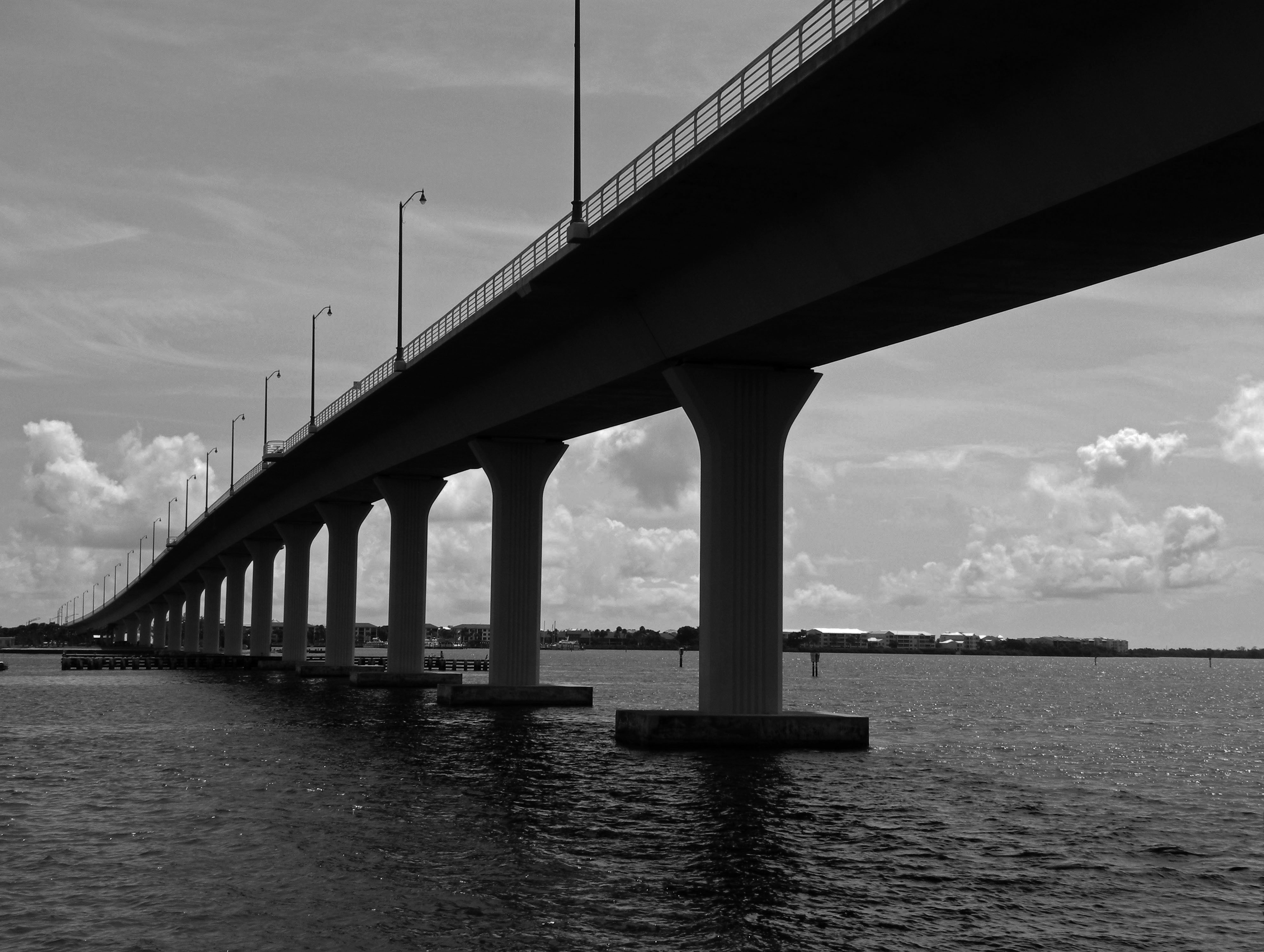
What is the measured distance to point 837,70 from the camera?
928 inches

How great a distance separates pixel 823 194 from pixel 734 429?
10.5 metres

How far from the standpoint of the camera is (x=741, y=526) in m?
38.6

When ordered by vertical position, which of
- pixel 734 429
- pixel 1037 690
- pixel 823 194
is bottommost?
pixel 1037 690

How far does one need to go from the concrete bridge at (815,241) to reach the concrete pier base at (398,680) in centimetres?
1841

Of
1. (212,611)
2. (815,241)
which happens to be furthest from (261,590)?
(815,241)

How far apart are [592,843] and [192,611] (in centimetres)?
16594

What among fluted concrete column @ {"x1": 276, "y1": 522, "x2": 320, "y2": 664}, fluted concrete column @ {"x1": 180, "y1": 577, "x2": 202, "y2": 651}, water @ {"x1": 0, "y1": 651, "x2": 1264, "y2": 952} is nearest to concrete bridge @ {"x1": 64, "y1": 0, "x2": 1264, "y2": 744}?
water @ {"x1": 0, "y1": 651, "x2": 1264, "y2": 952}

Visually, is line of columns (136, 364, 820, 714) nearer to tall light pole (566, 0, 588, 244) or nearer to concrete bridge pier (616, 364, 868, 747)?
concrete bridge pier (616, 364, 868, 747)

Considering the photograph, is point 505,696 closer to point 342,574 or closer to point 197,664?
point 342,574

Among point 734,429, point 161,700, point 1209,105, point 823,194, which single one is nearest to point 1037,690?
Answer: point 161,700

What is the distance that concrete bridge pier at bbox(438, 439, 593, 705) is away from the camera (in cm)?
5734

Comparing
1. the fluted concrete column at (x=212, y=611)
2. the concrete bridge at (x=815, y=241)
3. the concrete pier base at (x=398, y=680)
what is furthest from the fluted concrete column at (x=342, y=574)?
the fluted concrete column at (x=212, y=611)

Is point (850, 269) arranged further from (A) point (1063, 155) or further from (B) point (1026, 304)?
(A) point (1063, 155)

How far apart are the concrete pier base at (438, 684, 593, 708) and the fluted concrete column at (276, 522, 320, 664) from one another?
166ft
